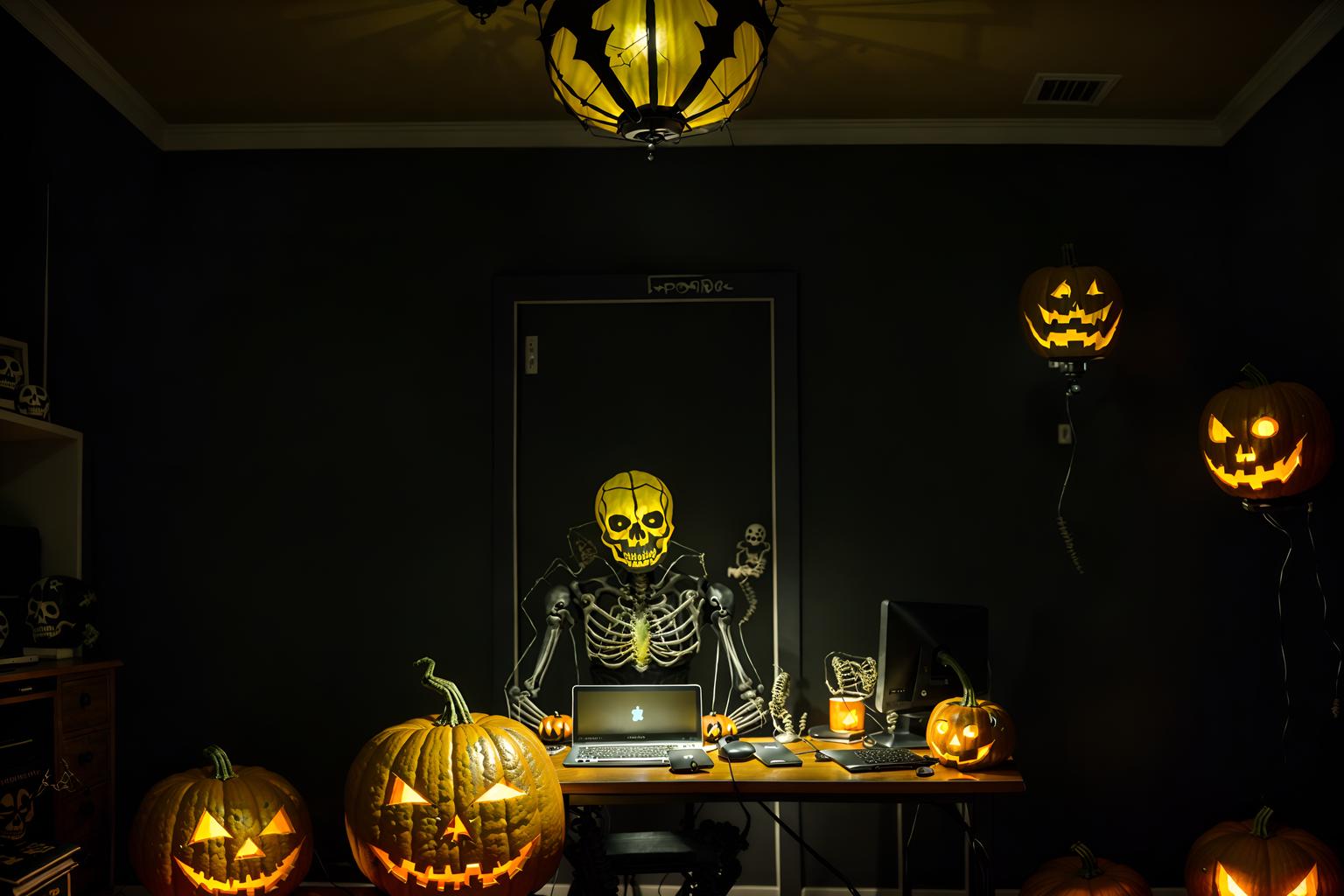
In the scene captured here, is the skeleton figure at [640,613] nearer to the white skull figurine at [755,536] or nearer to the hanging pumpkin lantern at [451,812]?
the white skull figurine at [755,536]

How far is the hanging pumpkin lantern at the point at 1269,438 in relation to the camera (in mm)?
3027

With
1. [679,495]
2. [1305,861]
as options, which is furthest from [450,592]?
[1305,861]

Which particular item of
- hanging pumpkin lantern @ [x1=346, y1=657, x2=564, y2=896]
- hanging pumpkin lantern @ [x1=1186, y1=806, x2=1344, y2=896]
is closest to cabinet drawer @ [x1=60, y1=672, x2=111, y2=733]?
hanging pumpkin lantern @ [x1=346, y1=657, x2=564, y2=896]

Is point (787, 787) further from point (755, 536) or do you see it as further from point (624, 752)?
point (755, 536)

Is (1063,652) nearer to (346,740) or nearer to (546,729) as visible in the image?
(546,729)

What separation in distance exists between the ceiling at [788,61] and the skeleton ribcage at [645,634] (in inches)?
72.2

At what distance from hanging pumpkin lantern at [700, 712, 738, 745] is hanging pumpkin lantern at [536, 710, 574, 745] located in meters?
0.44

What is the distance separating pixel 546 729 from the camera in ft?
10.7

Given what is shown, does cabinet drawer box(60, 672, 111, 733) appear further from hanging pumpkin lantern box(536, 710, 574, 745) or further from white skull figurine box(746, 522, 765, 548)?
white skull figurine box(746, 522, 765, 548)

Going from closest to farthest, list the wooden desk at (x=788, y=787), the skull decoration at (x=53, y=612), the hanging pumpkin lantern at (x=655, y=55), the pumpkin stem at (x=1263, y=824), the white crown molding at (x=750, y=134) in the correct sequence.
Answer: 1. the hanging pumpkin lantern at (x=655, y=55)
2. the wooden desk at (x=788, y=787)
3. the skull decoration at (x=53, y=612)
4. the pumpkin stem at (x=1263, y=824)
5. the white crown molding at (x=750, y=134)

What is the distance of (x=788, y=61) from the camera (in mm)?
3350

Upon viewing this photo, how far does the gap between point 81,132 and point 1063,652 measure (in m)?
3.89

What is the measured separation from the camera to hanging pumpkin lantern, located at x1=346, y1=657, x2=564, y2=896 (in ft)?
8.30

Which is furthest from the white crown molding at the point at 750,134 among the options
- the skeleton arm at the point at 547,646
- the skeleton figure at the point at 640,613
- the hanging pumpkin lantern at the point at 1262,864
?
the hanging pumpkin lantern at the point at 1262,864
